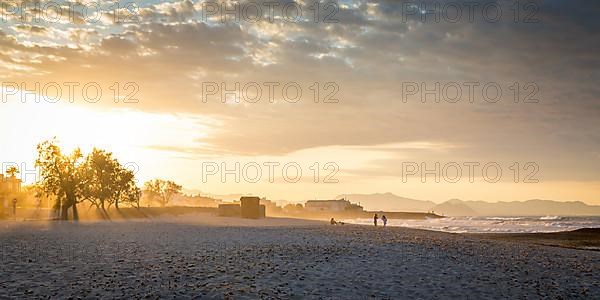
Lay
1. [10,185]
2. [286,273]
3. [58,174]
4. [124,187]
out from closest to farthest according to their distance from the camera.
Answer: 1. [286,273]
2. [58,174]
3. [124,187]
4. [10,185]

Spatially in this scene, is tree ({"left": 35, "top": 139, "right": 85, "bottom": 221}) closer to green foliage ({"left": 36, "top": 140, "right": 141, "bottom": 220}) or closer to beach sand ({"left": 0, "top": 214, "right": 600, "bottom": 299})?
green foliage ({"left": 36, "top": 140, "right": 141, "bottom": 220})

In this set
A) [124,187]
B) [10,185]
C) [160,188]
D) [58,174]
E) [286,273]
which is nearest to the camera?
[286,273]

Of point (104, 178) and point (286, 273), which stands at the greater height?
point (104, 178)

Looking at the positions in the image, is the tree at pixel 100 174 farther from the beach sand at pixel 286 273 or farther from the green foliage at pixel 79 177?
the beach sand at pixel 286 273

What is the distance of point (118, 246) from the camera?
111 ft

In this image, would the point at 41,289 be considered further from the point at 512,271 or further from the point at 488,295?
the point at 512,271

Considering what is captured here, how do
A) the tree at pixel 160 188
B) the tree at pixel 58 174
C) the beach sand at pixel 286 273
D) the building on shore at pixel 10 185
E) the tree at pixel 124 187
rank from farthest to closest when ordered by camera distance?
the tree at pixel 160 188 < the building on shore at pixel 10 185 < the tree at pixel 124 187 < the tree at pixel 58 174 < the beach sand at pixel 286 273

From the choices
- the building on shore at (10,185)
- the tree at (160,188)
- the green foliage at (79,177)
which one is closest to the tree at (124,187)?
the green foliage at (79,177)

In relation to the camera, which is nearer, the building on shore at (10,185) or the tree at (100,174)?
the tree at (100,174)

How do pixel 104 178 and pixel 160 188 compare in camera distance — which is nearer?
pixel 104 178

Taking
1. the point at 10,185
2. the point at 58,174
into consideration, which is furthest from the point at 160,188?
the point at 58,174

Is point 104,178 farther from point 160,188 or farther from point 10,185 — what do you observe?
point 160,188

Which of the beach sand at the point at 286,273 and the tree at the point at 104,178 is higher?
the tree at the point at 104,178

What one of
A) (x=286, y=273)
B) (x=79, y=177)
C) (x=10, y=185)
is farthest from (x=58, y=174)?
(x=286, y=273)
